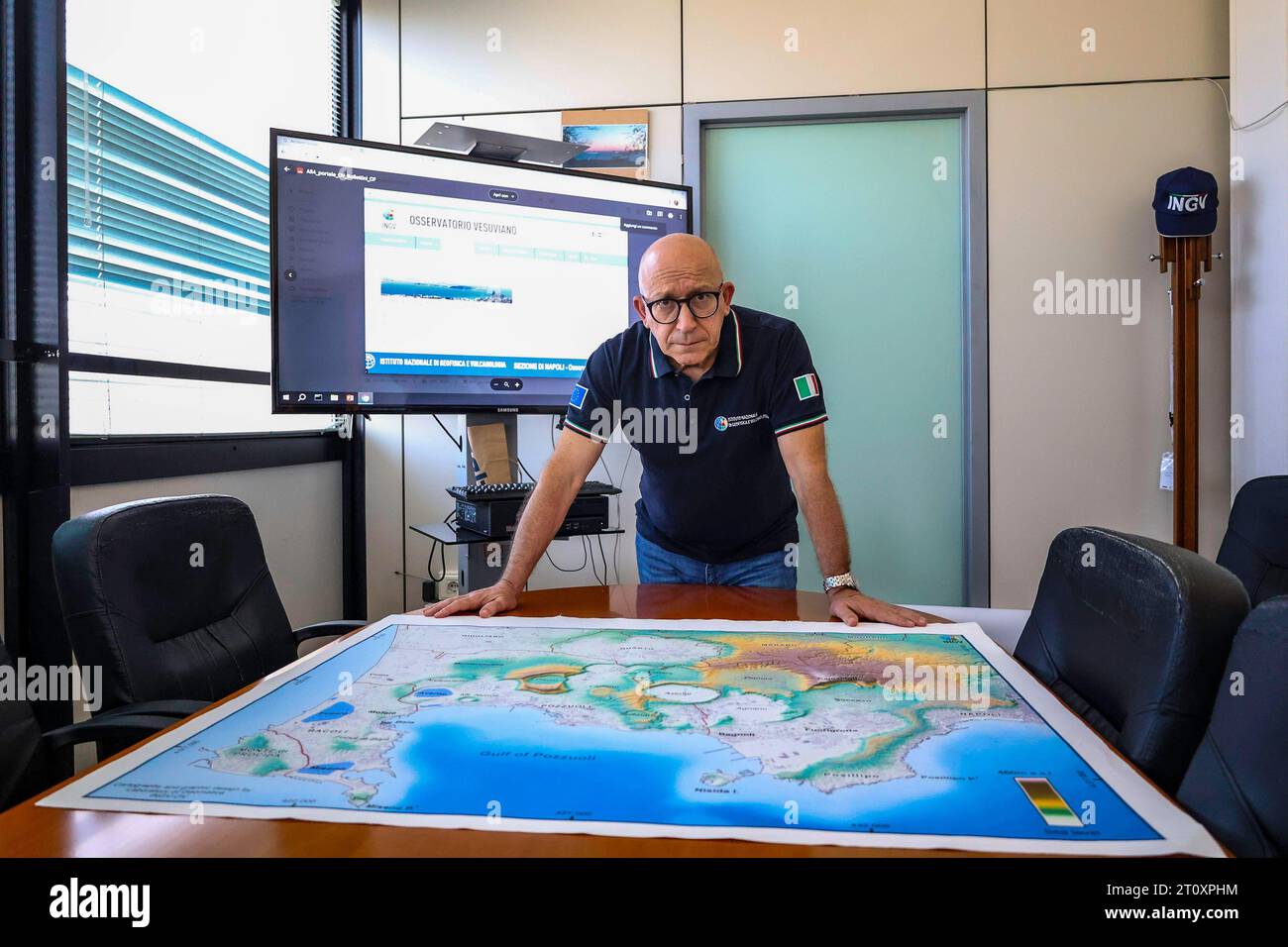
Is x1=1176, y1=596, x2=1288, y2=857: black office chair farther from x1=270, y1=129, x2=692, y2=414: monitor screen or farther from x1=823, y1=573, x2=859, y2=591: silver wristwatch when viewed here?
x1=270, y1=129, x2=692, y2=414: monitor screen

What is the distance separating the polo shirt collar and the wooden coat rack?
1854 millimetres

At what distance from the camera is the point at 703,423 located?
6.42 ft

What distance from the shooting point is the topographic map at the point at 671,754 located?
64cm

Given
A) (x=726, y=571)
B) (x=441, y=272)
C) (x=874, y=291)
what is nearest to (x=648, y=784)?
(x=726, y=571)

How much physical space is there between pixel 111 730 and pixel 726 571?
4.25ft

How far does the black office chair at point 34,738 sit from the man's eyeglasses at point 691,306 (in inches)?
49.8

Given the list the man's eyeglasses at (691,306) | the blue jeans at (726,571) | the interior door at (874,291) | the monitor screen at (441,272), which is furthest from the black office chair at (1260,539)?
the monitor screen at (441,272)

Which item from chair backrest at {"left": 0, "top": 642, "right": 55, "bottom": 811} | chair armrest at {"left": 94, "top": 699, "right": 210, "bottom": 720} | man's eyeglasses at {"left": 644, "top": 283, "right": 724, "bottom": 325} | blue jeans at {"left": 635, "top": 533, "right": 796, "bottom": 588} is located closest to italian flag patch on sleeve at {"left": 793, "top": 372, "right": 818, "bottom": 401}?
man's eyeglasses at {"left": 644, "top": 283, "right": 724, "bottom": 325}

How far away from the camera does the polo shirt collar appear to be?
76.3 inches

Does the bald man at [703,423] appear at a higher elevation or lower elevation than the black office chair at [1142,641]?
higher

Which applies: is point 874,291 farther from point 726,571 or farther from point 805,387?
point 726,571
